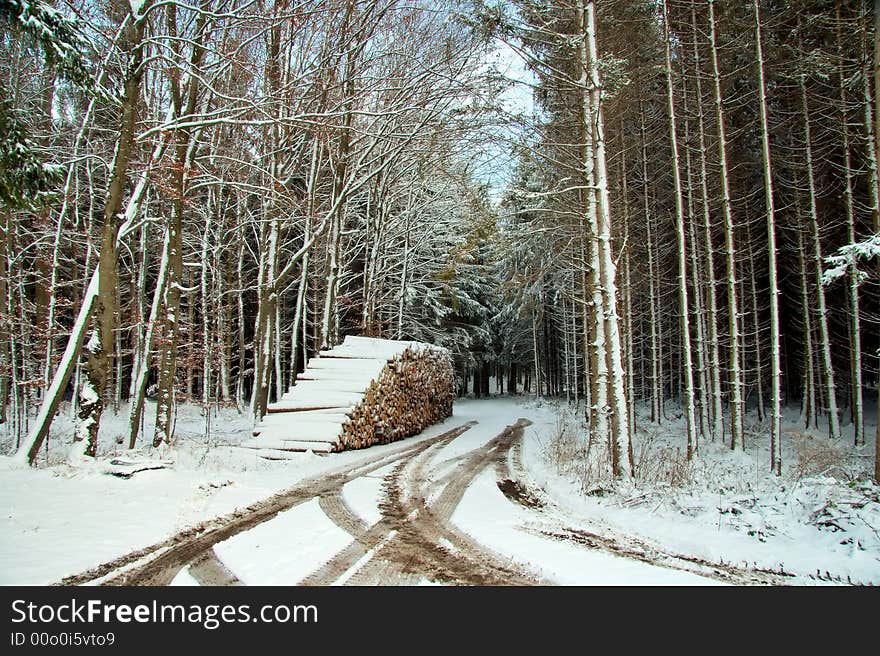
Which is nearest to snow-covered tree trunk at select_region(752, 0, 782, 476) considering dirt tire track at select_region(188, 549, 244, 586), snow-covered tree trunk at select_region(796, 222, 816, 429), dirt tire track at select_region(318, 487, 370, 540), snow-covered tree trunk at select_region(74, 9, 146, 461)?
snow-covered tree trunk at select_region(796, 222, 816, 429)

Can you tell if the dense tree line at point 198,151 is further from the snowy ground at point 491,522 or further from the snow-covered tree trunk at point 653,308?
the snow-covered tree trunk at point 653,308

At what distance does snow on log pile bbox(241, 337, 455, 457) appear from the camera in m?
9.55

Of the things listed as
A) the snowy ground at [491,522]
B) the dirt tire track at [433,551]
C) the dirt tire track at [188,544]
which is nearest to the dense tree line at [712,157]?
the snowy ground at [491,522]

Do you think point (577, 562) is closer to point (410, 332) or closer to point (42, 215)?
point (42, 215)

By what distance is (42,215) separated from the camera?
10.9 metres

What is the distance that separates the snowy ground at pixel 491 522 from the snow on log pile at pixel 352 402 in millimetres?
1930

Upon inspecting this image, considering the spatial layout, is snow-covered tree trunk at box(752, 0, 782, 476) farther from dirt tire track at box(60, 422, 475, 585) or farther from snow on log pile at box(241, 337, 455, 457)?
dirt tire track at box(60, 422, 475, 585)

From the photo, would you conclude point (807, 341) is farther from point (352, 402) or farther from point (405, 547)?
point (405, 547)

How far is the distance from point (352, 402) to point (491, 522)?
6.17 metres

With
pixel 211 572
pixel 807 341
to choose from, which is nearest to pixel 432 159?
pixel 807 341

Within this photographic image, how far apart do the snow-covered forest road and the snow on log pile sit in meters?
3.42

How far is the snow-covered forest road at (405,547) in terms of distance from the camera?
3.26 meters
